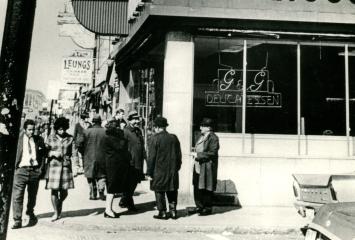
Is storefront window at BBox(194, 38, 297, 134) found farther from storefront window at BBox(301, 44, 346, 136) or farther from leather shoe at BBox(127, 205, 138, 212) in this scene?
leather shoe at BBox(127, 205, 138, 212)

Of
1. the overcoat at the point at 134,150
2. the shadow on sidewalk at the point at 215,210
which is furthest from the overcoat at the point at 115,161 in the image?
the shadow on sidewalk at the point at 215,210

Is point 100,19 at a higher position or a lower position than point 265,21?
higher

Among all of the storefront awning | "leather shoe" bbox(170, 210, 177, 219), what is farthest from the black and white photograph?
the storefront awning

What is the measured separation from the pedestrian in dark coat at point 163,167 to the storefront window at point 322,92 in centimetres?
378

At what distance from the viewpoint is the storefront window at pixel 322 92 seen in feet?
37.0

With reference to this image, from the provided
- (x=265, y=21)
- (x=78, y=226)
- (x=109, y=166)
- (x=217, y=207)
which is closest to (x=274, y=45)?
(x=265, y=21)

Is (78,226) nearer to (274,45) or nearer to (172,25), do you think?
→ (172,25)

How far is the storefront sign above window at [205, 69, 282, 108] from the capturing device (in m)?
11.1

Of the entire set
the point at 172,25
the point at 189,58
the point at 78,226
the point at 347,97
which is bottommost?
the point at 78,226

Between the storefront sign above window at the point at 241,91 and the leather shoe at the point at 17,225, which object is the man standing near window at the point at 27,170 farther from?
the storefront sign above window at the point at 241,91

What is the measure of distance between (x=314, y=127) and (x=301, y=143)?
0.49 meters

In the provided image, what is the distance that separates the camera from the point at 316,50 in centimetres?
1137

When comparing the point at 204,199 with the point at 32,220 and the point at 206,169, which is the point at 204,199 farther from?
the point at 32,220

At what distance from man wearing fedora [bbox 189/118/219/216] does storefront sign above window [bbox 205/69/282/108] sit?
5.74 ft
